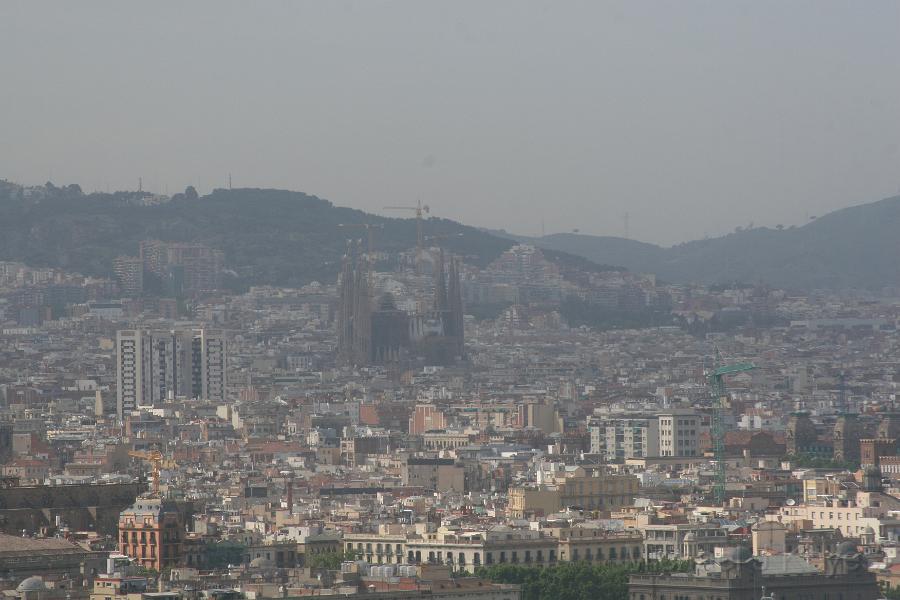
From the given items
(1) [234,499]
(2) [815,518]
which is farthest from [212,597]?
(1) [234,499]

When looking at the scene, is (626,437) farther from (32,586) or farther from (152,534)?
(32,586)

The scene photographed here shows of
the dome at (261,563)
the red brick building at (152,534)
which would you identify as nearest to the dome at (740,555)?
the dome at (261,563)

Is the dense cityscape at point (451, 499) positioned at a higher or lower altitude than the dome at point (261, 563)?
higher

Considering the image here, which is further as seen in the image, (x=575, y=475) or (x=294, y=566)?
(x=575, y=475)

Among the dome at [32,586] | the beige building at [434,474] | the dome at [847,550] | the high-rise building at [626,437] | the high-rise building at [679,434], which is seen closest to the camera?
the dome at [32,586]

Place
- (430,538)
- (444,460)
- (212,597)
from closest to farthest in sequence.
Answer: (212,597)
(430,538)
(444,460)

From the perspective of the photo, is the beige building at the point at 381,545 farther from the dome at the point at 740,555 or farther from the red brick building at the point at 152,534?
the dome at the point at 740,555

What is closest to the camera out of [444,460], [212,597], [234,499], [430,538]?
[212,597]

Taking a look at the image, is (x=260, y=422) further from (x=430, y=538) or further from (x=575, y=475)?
(x=430, y=538)

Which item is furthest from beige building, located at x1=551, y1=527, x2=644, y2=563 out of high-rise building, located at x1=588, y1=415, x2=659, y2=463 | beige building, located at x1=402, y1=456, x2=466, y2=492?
high-rise building, located at x1=588, y1=415, x2=659, y2=463
